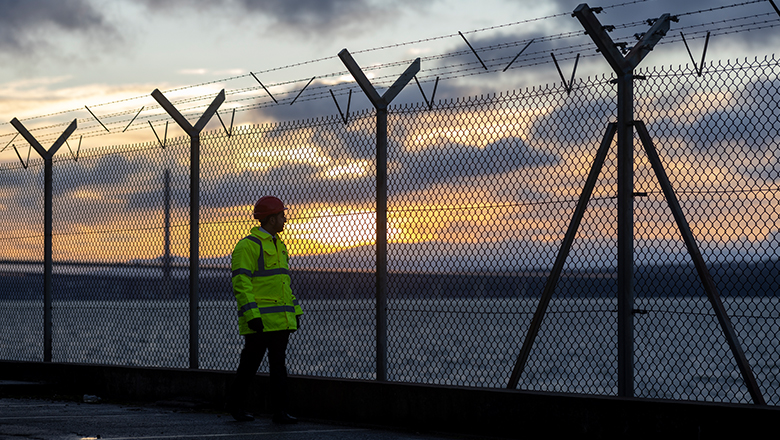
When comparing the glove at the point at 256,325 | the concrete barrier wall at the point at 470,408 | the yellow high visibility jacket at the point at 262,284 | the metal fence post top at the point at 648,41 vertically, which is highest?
the metal fence post top at the point at 648,41

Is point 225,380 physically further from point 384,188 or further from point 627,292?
point 627,292

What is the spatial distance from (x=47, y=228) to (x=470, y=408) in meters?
6.04

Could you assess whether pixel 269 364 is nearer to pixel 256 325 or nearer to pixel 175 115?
pixel 256 325

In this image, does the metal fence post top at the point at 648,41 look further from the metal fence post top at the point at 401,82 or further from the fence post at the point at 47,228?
the fence post at the point at 47,228

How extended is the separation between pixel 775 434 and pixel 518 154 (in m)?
2.37

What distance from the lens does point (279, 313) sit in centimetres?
729

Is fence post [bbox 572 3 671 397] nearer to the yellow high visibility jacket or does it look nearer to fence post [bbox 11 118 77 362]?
the yellow high visibility jacket

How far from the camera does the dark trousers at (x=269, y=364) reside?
23.9 ft

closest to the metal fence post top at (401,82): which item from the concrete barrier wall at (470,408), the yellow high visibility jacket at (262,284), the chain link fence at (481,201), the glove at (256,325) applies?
the chain link fence at (481,201)

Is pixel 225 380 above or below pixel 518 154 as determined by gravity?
below

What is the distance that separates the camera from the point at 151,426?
7312 mm

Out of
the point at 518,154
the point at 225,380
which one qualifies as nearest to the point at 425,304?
the point at 518,154

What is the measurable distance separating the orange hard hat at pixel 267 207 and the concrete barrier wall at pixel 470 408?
135cm

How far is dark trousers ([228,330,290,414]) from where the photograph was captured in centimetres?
730
